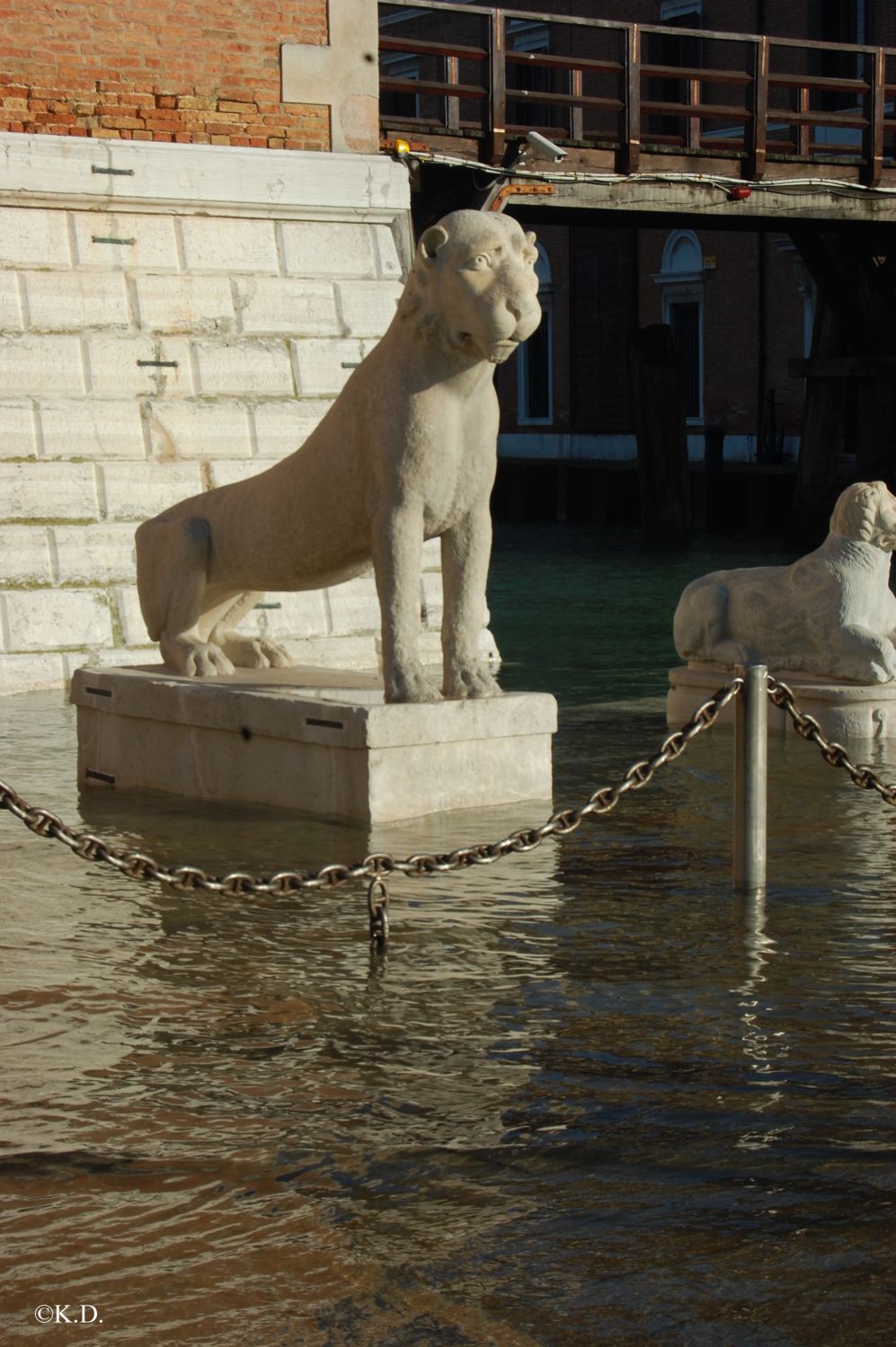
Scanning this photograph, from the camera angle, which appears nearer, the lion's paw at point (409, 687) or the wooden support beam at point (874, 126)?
the lion's paw at point (409, 687)

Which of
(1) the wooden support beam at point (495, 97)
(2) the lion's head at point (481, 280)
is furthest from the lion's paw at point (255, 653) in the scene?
(1) the wooden support beam at point (495, 97)

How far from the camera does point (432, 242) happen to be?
6793 mm

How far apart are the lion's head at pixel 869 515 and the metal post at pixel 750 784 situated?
9.91 ft

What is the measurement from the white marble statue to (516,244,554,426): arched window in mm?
27078

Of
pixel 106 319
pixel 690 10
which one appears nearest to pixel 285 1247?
pixel 106 319

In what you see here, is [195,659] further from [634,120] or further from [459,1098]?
[634,120]

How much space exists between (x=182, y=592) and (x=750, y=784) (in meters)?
3.02

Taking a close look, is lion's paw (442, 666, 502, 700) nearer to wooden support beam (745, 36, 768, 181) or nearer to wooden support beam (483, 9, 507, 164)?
wooden support beam (483, 9, 507, 164)

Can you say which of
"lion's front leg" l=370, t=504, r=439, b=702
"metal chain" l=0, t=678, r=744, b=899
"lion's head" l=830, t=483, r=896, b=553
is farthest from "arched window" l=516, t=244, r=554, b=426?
"metal chain" l=0, t=678, r=744, b=899

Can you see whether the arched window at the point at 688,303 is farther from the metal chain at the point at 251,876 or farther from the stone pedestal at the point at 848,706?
the metal chain at the point at 251,876

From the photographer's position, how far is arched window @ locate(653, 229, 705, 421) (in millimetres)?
32938

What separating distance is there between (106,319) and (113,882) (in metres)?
6.60

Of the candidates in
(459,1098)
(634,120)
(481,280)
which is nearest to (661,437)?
(634,120)

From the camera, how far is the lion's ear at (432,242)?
6754 mm
